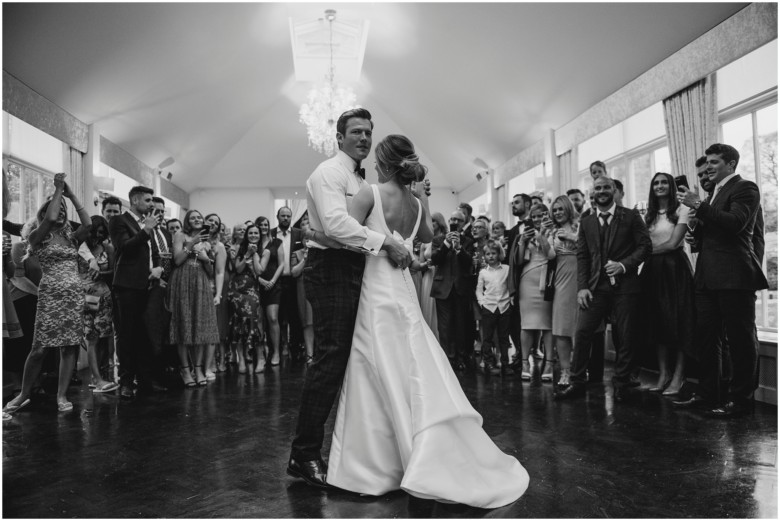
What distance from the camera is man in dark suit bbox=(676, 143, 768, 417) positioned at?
3.38 m

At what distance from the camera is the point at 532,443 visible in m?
2.86

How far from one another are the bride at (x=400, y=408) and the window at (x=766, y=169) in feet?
12.3

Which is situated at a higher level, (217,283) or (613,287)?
(217,283)

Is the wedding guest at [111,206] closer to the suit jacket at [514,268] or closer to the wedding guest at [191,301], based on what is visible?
the wedding guest at [191,301]

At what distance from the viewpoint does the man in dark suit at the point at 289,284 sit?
605 centimetres

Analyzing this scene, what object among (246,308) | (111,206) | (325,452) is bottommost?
(325,452)

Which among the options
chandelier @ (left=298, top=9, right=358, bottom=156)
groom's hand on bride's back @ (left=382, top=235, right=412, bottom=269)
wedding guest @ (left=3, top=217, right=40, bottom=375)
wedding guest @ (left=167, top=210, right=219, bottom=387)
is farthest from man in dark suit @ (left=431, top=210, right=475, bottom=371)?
chandelier @ (left=298, top=9, right=358, bottom=156)

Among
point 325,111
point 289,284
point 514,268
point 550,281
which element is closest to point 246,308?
point 289,284

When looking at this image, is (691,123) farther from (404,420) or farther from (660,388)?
(404,420)

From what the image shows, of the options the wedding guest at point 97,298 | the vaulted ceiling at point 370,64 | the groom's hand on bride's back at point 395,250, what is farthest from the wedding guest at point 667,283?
the wedding guest at point 97,298

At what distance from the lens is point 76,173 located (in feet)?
23.4

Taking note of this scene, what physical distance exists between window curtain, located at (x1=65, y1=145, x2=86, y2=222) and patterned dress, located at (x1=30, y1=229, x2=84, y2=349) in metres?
3.54

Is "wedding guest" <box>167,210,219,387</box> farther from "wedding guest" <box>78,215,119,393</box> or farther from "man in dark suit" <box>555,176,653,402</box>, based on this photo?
"man in dark suit" <box>555,176,653,402</box>

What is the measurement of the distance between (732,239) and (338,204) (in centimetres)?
255
